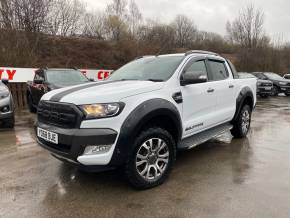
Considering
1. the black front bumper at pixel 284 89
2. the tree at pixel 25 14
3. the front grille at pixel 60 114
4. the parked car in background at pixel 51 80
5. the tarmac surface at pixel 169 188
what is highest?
the tree at pixel 25 14

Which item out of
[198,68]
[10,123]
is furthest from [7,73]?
[198,68]

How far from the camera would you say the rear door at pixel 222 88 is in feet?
17.4

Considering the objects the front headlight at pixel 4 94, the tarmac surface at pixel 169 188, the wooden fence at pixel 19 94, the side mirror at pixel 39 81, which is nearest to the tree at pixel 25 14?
the wooden fence at pixel 19 94

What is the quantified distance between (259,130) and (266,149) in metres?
1.93

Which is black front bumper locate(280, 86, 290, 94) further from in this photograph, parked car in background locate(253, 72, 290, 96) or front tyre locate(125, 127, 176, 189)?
front tyre locate(125, 127, 176, 189)

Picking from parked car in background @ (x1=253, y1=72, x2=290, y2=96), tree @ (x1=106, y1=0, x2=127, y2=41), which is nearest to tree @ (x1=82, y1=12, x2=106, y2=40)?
tree @ (x1=106, y1=0, x2=127, y2=41)

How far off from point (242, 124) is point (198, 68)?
2.09 meters

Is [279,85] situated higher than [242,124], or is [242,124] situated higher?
[242,124]

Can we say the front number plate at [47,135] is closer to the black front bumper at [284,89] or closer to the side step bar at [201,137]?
the side step bar at [201,137]

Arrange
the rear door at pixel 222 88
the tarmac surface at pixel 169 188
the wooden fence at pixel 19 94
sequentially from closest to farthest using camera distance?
the tarmac surface at pixel 169 188 < the rear door at pixel 222 88 < the wooden fence at pixel 19 94

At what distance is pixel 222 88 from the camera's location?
541cm

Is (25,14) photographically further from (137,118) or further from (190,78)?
(137,118)

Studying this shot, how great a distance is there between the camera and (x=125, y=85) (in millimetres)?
4023

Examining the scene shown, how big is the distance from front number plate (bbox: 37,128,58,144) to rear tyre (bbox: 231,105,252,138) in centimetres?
392
